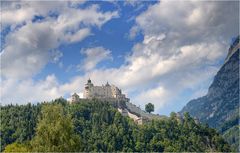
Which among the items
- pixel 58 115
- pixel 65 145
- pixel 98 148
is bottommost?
pixel 65 145

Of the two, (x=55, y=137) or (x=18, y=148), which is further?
(x=18, y=148)

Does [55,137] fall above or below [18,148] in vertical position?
below

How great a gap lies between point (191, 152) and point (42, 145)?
14853 centimetres

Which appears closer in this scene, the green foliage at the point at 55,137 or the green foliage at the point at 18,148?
the green foliage at the point at 55,137

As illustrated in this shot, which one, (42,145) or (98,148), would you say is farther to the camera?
(98,148)

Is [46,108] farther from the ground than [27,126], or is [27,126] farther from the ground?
[27,126]

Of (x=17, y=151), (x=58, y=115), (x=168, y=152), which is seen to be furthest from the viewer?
(x=168, y=152)

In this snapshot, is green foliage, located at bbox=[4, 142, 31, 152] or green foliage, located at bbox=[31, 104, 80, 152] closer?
green foliage, located at bbox=[31, 104, 80, 152]

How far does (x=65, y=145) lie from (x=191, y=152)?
148 meters

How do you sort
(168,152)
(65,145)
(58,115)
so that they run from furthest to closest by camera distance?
(168,152) < (58,115) < (65,145)

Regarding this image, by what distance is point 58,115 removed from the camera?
60344mm

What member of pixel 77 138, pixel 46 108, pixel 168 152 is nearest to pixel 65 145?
pixel 77 138

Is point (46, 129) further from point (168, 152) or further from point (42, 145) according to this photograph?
point (168, 152)

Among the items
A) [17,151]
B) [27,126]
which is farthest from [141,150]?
[17,151]
